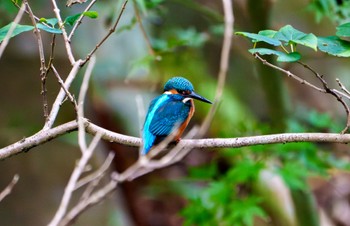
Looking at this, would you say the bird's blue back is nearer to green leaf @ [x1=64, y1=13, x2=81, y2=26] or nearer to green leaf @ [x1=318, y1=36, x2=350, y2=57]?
green leaf @ [x1=64, y1=13, x2=81, y2=26]

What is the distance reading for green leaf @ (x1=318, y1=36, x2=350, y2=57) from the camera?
1629mm

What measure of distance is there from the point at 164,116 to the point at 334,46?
834 millimetres

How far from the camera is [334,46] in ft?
5.52

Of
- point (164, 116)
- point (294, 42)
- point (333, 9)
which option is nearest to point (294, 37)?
point (294, 42)

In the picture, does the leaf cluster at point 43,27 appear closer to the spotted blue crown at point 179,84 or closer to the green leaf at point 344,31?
the spotted blue crown at point 179,84

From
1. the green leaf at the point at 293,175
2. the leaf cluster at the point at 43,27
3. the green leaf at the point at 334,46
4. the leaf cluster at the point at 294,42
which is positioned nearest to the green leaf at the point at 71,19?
the leaf cluster at the point at 43,27

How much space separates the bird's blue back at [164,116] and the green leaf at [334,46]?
77 cm

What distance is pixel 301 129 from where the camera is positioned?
3.34m

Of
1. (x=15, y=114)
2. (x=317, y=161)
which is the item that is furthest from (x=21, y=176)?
(x=317, y=161)

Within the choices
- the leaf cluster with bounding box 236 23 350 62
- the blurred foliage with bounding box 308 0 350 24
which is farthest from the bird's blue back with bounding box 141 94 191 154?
the blurred foliage with bounding box 308 0 350 24

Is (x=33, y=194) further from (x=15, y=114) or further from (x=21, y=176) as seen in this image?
(x=15, y=114)

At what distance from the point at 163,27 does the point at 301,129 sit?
6.68 ft

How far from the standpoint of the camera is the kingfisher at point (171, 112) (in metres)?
2.22

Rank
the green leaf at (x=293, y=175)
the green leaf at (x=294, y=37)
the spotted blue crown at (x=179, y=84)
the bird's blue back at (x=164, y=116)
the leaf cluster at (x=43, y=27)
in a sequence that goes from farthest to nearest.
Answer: the green leaf at (x=293, y=175)
the spotted blue crown at (x=179, y=84)
the bird's blue back at (x=164, y=116)
the leaf cluster at (x=43, y=27)
the green leaf at (x=294, y=37)
